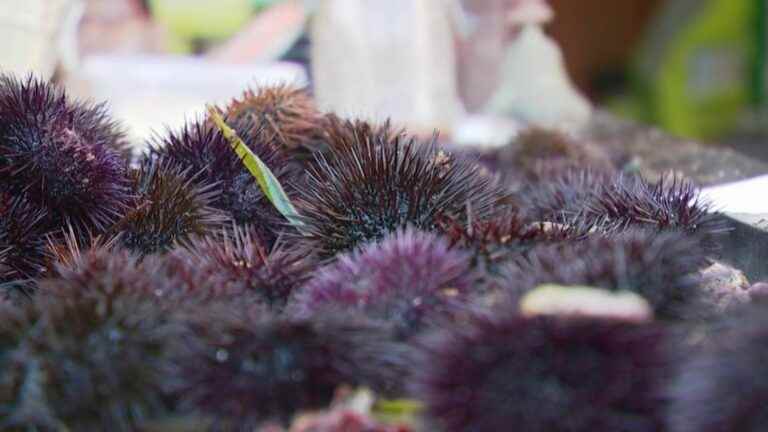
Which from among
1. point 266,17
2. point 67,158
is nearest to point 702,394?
point 67,158

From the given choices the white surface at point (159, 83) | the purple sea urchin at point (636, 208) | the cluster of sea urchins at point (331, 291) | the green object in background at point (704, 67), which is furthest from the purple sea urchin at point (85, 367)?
the green object in background at point (704, 67)

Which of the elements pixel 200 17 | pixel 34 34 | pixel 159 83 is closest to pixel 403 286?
pixel 34 34

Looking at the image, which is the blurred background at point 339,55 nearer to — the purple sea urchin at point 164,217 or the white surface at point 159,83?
the white surface at point 159,83

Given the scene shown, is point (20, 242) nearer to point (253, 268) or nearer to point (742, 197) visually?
point (253, 268)

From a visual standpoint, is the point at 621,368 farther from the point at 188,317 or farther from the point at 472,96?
the point at 472,96

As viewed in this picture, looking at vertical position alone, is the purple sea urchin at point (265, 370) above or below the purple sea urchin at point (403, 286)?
below

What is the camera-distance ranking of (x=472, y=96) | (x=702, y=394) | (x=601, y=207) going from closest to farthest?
(x=702, y=394)
(x=601, y=207)
(x=472, y=96)
